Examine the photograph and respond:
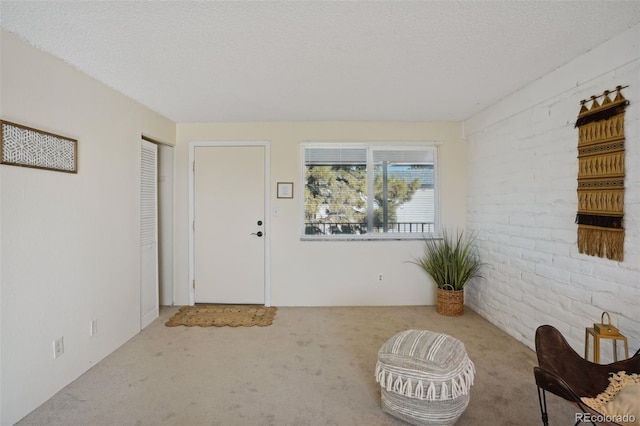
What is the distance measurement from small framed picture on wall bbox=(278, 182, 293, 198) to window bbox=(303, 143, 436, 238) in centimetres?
21

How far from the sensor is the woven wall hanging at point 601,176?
1.92 m

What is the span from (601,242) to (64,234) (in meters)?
3.69

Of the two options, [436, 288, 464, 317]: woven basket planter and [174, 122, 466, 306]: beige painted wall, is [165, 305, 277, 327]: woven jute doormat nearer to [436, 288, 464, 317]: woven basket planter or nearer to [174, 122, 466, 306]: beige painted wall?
[174, 122, 466, 306]: beige painted wall

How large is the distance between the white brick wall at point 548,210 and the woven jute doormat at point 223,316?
249 cm

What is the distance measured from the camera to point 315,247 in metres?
3.89

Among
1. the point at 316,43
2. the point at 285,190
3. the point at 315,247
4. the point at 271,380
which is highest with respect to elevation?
the point at 316,43

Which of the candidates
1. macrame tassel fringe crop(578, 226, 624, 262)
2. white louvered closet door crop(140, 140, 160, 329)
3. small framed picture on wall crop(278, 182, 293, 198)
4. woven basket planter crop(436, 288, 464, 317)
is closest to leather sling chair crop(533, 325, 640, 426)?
macrame tassel fringe crop(578, 226, 624, 262)

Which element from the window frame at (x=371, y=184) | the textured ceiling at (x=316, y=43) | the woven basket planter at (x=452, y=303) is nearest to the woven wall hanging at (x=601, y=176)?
the textured ceiling at (x=316, y=43)

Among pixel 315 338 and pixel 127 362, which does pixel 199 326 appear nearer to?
pixel 127 362

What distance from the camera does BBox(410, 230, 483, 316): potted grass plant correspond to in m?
3.50

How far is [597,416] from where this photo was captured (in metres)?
1.33

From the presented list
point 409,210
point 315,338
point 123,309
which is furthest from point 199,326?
point 409,210

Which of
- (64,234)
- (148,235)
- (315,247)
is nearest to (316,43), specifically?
(64,234)

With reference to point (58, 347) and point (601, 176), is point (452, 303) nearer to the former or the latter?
point (601, 176)
